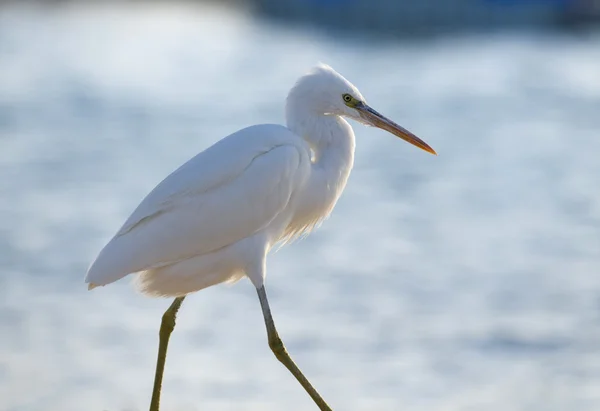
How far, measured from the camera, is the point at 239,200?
5.02m

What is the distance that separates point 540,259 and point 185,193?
230 inches

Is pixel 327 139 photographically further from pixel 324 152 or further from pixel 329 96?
pixel 329 96

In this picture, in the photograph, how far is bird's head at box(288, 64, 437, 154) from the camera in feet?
16.7

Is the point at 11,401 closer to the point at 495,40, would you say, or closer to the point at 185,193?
the point at 185,193

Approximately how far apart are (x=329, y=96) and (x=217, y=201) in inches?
26.5

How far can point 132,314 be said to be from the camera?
8.24 meters

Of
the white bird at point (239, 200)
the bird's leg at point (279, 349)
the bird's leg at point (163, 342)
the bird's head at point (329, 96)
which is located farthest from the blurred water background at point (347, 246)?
the bird's head at point (329, 96)

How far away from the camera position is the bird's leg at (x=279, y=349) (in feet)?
16.6

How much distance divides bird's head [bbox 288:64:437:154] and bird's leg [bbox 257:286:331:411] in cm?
84

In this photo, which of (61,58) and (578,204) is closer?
(578,204)

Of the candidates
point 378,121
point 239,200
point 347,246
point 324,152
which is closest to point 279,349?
point 239,200

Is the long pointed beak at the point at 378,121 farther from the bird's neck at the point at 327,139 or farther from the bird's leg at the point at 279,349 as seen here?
the bird's leg at the point at 279,349

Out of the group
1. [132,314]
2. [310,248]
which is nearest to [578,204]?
[310,248]

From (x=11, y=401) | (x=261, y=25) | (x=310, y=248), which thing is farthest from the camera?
(x=261, y=25)
